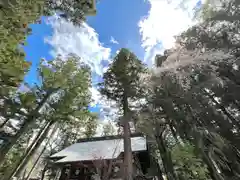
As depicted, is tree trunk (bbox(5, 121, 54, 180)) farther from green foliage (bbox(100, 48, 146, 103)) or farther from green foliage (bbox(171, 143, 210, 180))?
green foliage (bbox(171, 143, 210, 180))

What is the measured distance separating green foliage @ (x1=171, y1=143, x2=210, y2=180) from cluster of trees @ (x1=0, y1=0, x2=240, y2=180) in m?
0.05

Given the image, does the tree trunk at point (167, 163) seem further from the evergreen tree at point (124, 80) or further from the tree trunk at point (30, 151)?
the tree trunk at point (30, 151)

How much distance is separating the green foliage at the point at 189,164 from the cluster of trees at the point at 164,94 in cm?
5

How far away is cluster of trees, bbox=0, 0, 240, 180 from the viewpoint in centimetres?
644

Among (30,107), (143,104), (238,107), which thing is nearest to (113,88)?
(143,104)

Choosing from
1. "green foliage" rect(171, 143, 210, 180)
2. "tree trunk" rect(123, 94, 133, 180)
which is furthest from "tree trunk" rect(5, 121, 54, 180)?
"green foliage" rect(171, 143, 210, 180)

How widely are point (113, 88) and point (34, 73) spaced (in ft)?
25.4

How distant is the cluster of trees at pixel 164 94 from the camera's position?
21.1 feet

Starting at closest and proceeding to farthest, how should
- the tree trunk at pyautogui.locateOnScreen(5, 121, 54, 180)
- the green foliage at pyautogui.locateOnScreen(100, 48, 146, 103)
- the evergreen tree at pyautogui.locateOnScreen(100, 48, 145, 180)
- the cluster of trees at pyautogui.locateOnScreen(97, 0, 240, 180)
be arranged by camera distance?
1. the cluster of trees at pyautogui.locateOnScreen(97, 0, 240, 180)
2. the evergreen tree at pyautogui.locateOnScreen(100, 48, 145, 180)
3. the green foliage at pyautogui.locateOnScreen(100, 48, 146, 103)
4. the tree trunk at pyautogui.locateOnScreen(5, 121, 54, 180)

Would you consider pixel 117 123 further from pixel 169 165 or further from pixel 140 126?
pixel 169 165

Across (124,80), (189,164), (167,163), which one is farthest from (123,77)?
(189,164)

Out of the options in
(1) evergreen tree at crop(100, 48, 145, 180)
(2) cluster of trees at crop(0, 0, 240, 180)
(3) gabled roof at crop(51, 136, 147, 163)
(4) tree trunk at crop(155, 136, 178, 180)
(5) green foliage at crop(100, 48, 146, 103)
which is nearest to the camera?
(2) cluster of trees at crop(0, 0, 240, 180)

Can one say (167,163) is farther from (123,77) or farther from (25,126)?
(25,126)

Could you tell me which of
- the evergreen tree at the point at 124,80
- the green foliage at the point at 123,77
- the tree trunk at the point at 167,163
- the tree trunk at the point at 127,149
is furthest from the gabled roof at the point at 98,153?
the green foliage at the point at 123,77
